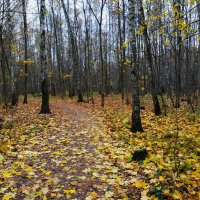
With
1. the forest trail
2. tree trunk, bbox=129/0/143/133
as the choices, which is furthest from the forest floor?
tree trunk, bbox=129/0/143/133

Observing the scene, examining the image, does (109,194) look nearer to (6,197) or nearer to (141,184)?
(141,184)

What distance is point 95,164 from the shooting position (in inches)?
228

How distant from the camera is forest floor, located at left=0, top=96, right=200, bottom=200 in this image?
4457 millimetres

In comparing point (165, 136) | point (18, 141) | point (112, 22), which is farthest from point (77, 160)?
point (112, 22)

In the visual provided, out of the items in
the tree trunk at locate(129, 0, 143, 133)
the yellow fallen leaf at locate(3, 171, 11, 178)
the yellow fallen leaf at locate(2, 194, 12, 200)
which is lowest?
the yellow fallen leaf at locate(2, 194, 12, 200)

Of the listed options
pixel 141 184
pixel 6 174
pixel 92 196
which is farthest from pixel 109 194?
pixel 6 174

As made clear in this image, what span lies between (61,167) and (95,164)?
81 centimetres

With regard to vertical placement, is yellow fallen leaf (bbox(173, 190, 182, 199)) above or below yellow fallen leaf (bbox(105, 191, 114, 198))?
above

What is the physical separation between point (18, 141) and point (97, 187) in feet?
13.5

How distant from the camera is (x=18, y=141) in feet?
25.7

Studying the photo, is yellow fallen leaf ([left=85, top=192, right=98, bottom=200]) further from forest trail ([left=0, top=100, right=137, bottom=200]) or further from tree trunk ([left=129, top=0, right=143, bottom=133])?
tree trunk ([left=129, top=0, right=143, bottom=133])

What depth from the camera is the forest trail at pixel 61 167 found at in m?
4.52

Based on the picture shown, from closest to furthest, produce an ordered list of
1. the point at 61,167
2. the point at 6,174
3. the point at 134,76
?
the point at 6,174 < the point at 61,167 < the point at 134,76

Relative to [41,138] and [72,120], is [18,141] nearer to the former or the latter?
[41,138]
